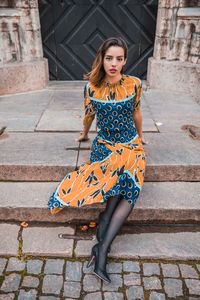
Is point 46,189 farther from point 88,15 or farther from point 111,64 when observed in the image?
point 88,15

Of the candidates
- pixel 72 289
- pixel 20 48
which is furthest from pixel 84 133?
pixel 20 48

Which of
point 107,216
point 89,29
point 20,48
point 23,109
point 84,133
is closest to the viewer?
point 107,216

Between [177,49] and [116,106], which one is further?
[177,49]

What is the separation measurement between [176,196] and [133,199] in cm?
64

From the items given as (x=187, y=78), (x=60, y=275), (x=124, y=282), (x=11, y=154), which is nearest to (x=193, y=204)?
(x=124, y=282)

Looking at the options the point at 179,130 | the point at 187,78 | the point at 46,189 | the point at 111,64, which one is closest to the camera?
the point at 111,64

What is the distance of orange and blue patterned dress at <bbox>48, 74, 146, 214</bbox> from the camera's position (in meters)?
2.54

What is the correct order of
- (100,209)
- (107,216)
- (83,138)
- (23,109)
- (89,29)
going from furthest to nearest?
(89,29) < (23,109) < (83,138) < (100,209) < (107,216)

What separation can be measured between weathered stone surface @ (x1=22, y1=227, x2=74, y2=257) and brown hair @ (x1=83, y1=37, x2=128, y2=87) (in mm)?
1472

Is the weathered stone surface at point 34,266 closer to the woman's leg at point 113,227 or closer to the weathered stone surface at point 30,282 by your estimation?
the weathered stone surface at point 30,282

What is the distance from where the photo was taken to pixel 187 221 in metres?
2.86

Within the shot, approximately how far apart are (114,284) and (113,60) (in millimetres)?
1885

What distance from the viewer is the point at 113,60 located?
8.20ft

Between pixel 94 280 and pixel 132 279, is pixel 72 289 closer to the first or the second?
pixel 94 280
